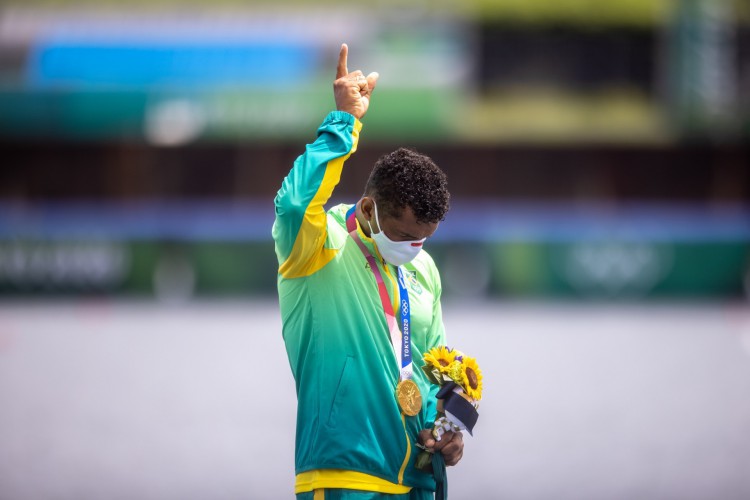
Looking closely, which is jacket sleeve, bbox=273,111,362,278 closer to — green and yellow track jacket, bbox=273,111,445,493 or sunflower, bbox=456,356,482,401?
green and yellow track jacket, bbox=273,111,445,493

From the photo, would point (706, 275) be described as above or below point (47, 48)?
below

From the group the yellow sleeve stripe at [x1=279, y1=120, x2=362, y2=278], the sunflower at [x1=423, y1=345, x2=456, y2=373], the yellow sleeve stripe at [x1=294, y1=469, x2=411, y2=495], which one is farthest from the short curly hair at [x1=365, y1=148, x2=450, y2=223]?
the yellow sleeve stripe at [x1=294, y1=469, x2=411, y2=495]

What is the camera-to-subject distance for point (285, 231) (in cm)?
339

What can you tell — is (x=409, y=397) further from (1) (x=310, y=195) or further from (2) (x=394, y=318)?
(1) (x=310, y=195)

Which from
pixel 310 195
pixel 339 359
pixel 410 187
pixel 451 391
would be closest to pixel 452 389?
pixel 451 391

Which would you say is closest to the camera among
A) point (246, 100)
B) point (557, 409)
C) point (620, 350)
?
point (557, 409)

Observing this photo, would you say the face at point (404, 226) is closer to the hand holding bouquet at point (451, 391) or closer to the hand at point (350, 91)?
the hand at point (350, 91)

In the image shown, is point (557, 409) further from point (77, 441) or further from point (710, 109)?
point (710, 109)

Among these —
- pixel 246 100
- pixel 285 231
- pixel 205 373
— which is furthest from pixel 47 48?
pixel 285 231

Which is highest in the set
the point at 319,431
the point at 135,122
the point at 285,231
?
the point at 135,122

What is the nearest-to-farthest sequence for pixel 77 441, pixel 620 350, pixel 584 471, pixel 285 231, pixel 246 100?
pixel 285 231, pixel 584 471, pixel 77 441, pixel 620 350, pixel 246 100

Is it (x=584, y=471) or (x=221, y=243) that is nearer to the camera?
(x=584, y=471)

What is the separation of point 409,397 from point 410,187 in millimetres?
721

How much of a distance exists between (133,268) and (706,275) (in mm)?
10445
